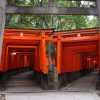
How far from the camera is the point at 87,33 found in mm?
19859

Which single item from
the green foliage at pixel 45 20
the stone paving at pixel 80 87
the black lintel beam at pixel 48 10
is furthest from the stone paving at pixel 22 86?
the black lintel beam at pixel 48 10

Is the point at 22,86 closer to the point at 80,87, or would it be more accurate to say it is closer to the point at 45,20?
the point at 80,87

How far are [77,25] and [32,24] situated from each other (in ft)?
12.8

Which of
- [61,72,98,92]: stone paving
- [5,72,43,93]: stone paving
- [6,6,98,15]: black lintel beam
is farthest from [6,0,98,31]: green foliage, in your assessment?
[6,6,98,15]: black lintel beam

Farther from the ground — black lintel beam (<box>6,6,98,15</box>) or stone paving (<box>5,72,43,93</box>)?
black lintel beam (<box>6,6,98,15</box>)

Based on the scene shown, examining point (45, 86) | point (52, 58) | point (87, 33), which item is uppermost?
point (87, 33)

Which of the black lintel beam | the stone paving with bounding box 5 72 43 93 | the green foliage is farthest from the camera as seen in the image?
the green foliage

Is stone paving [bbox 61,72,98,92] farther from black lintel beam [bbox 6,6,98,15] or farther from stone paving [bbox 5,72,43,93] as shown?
black lintel beam [bbox 6,6,98,15]

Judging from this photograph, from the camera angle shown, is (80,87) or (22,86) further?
(22,86)

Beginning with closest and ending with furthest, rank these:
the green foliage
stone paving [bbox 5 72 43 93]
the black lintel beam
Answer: the black lintel beam → stone paving [bbox 5 72 43 93] → the green foliage

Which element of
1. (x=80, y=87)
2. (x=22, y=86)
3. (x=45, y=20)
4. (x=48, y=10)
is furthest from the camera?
(x=45, y=20)

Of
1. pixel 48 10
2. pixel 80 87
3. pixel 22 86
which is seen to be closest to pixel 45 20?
pixel 22 86

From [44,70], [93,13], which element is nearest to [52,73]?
[44,70]

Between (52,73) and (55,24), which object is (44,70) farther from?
(55,24)
